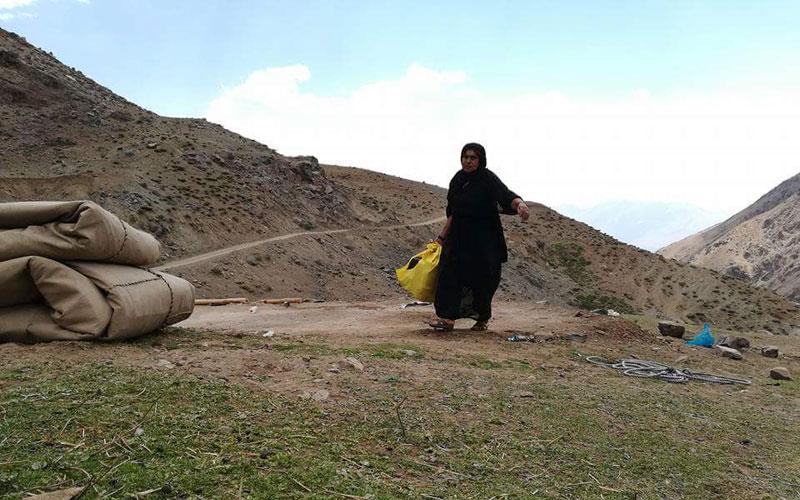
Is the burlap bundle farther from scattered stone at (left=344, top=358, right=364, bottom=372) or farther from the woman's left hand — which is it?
the woman's left hand

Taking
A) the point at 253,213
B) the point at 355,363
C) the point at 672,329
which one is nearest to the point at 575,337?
the point at 672,329

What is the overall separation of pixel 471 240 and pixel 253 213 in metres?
17.0

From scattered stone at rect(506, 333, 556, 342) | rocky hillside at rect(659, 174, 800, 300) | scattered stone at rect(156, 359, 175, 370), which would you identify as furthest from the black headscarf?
rocky hillside at rect(659, 174, 800, 300)

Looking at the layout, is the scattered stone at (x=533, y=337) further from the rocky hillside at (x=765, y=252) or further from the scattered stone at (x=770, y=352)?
the rocky hillside at (x=765, y=252)

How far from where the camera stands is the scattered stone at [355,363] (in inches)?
168

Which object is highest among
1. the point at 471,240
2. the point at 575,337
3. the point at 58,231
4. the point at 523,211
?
the point at 523,211

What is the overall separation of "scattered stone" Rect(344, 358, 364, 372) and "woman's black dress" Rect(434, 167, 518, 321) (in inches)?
107

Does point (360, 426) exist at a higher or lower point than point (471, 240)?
lower

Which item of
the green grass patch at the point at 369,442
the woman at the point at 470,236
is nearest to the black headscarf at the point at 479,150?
the woman at the point at 470,236

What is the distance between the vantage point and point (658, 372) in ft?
19.4

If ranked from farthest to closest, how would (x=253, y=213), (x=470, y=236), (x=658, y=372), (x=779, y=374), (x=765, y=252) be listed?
(x=765, y=252)
(x=253, y=213)
(x=470, y=236)
(x=779, y=374)
(x=658, y=372)

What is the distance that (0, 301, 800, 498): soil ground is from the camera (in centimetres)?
224

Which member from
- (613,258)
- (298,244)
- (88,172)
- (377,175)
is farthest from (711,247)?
→ (88,172)

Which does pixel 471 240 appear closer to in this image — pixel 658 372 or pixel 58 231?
pixel 658 372
